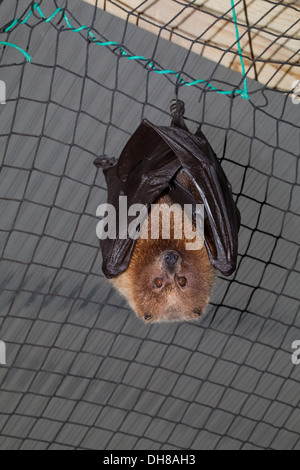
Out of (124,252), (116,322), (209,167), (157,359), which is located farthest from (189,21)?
(157,359)

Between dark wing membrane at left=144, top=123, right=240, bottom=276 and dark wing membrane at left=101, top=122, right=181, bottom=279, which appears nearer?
dark wing membrane at left=144, top=123, right=240, bottom=276

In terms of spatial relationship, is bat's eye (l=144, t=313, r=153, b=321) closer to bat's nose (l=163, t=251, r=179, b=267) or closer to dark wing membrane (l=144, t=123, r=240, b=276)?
bat's nose (l=163, t=251, r=179, b=267)

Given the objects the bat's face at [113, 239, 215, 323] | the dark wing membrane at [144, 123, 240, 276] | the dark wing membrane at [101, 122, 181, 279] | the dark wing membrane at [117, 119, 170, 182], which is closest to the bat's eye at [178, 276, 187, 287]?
the bat's face at [113, 239, 215, 323]

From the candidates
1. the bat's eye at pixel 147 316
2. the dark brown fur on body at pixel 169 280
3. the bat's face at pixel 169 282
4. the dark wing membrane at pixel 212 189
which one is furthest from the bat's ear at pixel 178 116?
the bat's eye at pixel 147 316

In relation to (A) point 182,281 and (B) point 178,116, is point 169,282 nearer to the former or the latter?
(A) point 182,281

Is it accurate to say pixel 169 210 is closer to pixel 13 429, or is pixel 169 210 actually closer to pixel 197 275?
pixel 197 275

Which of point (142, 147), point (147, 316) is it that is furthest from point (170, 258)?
point (142, 147)
